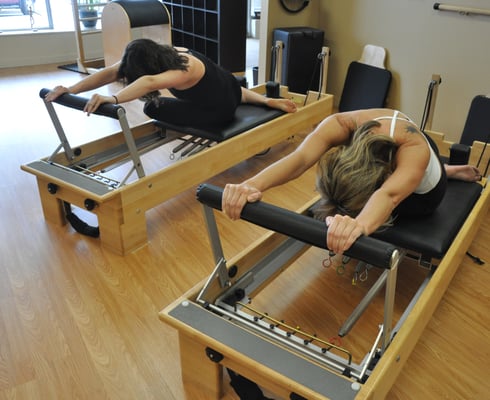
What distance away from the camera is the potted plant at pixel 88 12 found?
18.4ft

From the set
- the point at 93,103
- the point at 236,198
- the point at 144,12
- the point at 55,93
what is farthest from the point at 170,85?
the point at 144,12

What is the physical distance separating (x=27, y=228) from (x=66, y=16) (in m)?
4.73

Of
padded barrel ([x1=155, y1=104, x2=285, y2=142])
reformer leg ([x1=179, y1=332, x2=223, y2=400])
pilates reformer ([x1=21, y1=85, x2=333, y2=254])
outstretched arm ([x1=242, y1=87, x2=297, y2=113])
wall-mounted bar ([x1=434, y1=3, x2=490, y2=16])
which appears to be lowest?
reformer leg ([x1=179, y1=332, x2=223, y2=400])

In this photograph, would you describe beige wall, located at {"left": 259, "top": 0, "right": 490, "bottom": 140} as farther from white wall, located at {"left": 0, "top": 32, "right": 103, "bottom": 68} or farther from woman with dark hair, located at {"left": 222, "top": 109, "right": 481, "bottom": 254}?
white wall, located at {"left": 0, "top": 32, "right": 103, "bottom": 68}

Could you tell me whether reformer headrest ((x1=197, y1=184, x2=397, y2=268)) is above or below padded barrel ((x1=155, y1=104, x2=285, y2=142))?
above

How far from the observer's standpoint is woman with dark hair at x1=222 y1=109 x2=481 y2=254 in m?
1.32

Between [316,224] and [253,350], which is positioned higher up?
[316,224]

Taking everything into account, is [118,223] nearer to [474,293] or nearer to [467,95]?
[474,293]

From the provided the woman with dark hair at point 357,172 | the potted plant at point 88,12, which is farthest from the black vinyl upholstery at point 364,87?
the potted plant at point 88,12

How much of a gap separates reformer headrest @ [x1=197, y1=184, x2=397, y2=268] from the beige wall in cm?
278

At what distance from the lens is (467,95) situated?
11.6 feet

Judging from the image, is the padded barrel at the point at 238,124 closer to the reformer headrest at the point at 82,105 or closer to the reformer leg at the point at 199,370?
the reformer headrest at the point at 82,105

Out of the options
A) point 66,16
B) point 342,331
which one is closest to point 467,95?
point 342,331

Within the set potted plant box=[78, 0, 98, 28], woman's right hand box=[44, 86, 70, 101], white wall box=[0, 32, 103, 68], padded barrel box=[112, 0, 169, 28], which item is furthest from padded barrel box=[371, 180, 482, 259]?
white wall box=[0, 32, 103, 68]
